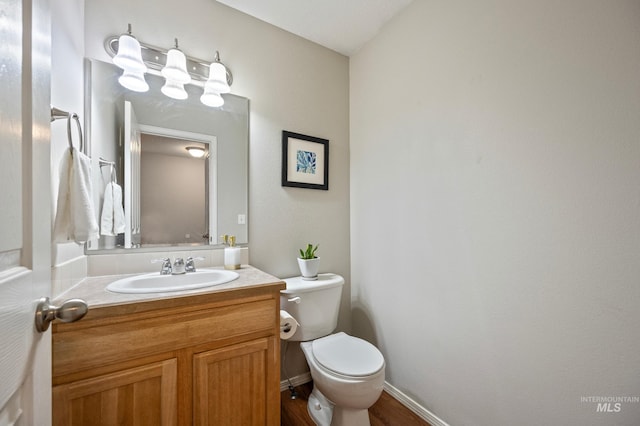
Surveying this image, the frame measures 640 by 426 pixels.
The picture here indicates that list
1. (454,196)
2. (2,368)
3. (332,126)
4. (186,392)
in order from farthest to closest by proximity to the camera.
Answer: (332,126)
(454,196)
(186,392)
(2,368)

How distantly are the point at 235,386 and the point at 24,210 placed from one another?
977mm

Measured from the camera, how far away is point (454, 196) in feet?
4.40

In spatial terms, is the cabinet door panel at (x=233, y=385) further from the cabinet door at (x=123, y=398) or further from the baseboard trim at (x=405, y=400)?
the baseboard trim at (x=405, y=400)

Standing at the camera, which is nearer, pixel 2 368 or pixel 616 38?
pixel 2 368

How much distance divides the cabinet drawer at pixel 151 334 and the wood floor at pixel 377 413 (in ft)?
2.35

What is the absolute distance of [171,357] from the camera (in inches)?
38.2

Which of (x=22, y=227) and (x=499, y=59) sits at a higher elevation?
(x=499, y=59)

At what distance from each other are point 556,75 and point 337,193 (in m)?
1.32

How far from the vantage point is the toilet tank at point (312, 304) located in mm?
1499

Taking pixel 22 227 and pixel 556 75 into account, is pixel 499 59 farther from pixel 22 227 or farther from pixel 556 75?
pixel 22 227

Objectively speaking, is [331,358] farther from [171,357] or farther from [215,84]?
[215,84]

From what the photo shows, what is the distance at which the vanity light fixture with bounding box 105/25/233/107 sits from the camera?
1.28 meters

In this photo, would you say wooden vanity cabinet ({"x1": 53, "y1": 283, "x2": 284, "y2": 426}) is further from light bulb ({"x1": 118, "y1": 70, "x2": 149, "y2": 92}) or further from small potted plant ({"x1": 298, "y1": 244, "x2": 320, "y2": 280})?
light bulb ({"x1": 118, "y1": 70, "x2": 149, "y2": 92})

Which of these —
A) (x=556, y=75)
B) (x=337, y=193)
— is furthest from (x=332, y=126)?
(x=556, y=75)
